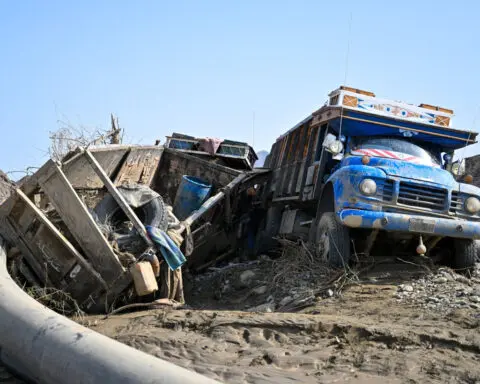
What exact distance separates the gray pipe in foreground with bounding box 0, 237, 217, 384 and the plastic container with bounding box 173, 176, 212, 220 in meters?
4.40

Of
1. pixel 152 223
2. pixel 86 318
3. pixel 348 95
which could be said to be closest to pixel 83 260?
pixel 86 318

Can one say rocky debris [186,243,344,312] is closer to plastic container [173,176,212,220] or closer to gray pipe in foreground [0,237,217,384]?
plastic container [173,176,212,220]

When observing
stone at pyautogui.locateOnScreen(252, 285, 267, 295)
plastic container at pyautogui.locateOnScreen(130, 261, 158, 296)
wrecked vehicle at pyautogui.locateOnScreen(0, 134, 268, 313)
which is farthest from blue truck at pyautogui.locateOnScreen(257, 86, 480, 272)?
plastic container at pyautogui.locateOnScreen(130, 261, 158, 296)

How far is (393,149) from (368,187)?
1.43 m

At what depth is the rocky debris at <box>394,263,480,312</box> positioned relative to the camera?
5.82 meters

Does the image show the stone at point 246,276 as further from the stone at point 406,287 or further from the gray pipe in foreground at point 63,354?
the gray pipe in foreground at point 63,354

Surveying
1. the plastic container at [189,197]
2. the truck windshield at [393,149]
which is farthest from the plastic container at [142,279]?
the truck windshield at [393,149]

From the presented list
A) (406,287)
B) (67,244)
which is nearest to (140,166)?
(67,244)

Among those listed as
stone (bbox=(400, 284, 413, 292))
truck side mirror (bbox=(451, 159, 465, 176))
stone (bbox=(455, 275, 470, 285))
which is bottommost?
stone (bbox=(400, 284, 413, 292))

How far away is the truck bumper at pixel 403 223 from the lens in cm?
682

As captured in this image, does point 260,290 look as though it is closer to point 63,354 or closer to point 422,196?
point 422,196

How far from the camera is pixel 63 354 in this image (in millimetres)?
3410

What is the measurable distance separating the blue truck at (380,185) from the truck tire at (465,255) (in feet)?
0.04

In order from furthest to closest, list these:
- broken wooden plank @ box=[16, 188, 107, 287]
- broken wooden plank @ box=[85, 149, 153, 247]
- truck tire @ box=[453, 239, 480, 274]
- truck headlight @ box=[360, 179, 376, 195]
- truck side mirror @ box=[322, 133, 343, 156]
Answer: truck side mirror @ box=[322, 133, 343, 156] < truck tire @ box=[453, 239, 480, 274] < truck headlight @ box=[360, 179, 376, 195] < broken wooden plank @ box=[85, 149, 153, 247] < broken wooden plank @ box=[16, 188, 107, 287]
